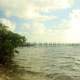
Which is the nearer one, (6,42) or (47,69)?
(47,69)

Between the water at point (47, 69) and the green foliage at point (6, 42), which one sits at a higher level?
the green foliage at point (6, 42)

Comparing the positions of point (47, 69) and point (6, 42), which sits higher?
point (6, 42)

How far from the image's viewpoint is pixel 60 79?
1265cm

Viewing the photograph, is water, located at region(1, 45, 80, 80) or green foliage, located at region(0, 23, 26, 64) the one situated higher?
green foliage, located at region(0, 23, 26, 64)

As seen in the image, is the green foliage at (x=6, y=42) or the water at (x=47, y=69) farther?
the green foliage at (x=6, y=42)

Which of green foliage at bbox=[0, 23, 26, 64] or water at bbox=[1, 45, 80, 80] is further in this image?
green foliage at bbox=[0, 23, 26, 64]

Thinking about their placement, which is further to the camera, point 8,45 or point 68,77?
point 8,45

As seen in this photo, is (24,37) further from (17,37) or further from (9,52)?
(9,52)

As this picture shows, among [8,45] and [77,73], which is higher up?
[8,45]

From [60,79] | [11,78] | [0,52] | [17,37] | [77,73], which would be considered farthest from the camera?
[17,37]

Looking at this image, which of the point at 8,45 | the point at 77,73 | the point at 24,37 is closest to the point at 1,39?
the point at 8,45

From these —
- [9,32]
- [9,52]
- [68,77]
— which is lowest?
[68,77]

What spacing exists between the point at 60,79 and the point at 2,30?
6.72 m

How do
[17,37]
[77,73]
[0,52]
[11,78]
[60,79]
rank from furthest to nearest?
[17,37] → [0,52] → [77,73] → [60,79] → [11,78]
